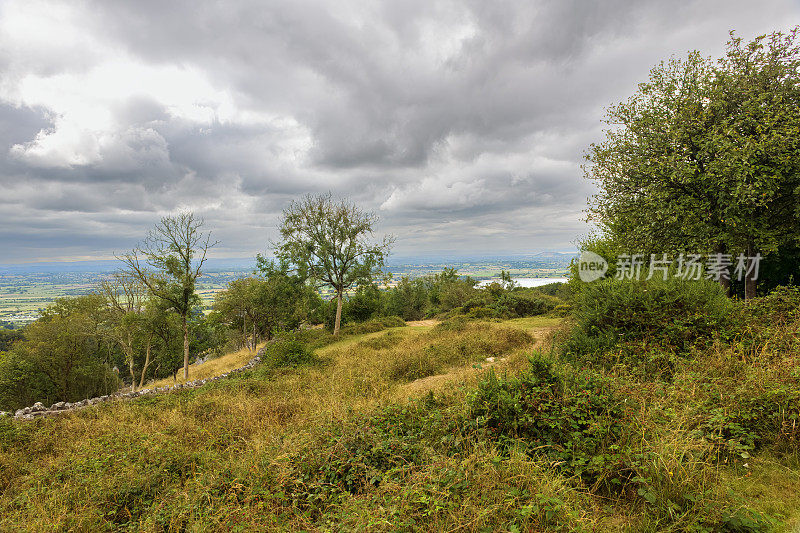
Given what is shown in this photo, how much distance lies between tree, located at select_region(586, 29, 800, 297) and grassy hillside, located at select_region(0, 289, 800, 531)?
5598mm

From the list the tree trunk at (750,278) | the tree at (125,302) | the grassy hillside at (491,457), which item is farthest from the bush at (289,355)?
the tree trunk at (750,278)

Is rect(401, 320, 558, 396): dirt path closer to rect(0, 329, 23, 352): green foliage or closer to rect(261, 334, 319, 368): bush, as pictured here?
rect(261, 334, 319, 368): bush

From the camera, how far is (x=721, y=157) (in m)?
11.7

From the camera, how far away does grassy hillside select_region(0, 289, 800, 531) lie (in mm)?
3457

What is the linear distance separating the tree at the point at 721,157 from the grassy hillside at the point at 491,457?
5.60 meters

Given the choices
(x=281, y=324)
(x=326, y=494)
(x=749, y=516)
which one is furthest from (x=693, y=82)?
(x=281, y=324)

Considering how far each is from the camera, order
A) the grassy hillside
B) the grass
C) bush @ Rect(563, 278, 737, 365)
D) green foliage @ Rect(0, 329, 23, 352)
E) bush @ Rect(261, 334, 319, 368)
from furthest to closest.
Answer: green foliage @ Rect(0, 329, 23, 352) → the grass → bush @ Rect(261, 334, 319, 368) → bush @ Rect(563, 278, 737, 365) → the grassy hillside

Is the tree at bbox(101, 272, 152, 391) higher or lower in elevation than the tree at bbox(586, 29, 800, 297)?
lower

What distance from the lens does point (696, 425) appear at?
4.73 meters

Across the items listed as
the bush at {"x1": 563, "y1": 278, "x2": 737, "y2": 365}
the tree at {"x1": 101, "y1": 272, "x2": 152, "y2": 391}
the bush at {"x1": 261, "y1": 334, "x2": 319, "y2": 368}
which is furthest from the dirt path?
the tree at {"x1": 101, "y1": 272, "x2": 152, "y2": 391}

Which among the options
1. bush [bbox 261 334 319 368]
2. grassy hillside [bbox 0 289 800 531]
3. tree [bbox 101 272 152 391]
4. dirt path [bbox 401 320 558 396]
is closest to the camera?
grassy hillside [bbox 0 289 800 531]

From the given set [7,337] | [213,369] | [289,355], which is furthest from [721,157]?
[7,337]

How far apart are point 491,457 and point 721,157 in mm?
14610

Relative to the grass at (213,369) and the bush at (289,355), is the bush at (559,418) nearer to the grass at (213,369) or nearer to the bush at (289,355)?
the bush at (289,355)
